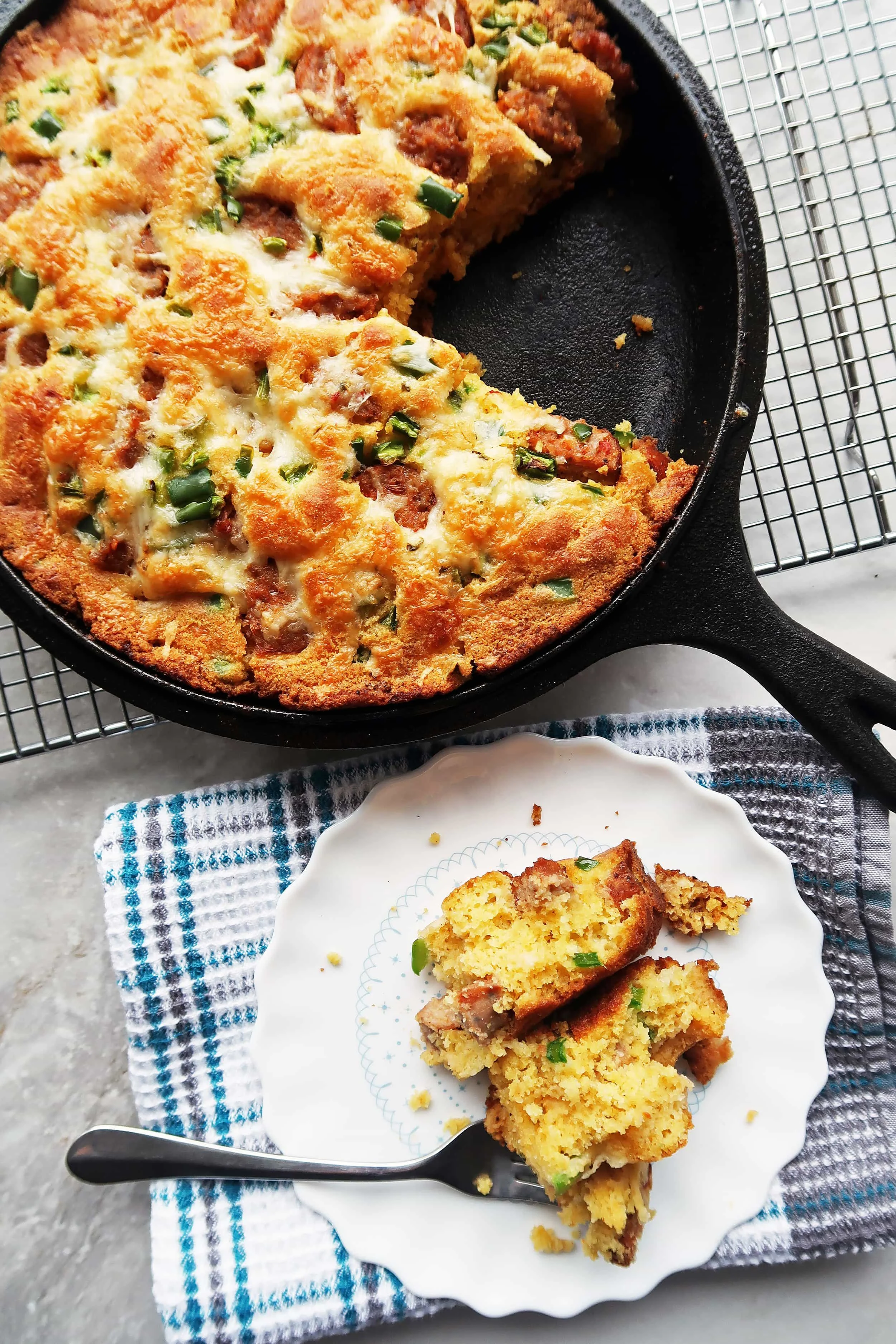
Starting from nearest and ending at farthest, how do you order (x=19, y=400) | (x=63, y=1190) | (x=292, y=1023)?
(x=19, y=400) → (x=292, y=1023) → (x=63, y=1190)

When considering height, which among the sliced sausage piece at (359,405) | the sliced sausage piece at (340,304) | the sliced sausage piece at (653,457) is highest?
the sliced sausage piece at (340,304)

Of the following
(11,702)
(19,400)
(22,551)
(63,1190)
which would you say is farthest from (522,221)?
(63,1190)

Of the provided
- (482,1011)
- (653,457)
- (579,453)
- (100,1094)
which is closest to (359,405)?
(579,453)

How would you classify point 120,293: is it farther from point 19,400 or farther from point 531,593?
point 531,593

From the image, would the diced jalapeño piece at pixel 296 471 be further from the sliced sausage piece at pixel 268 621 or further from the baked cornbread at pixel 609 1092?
the baked cornbread at pixel 609 1092

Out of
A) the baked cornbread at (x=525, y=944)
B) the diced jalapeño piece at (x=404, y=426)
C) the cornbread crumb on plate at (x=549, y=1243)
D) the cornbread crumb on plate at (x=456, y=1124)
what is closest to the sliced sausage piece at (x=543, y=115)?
the diced jalapeño piece at (x=404, y=426)
